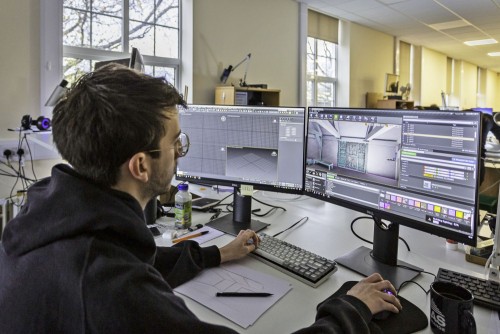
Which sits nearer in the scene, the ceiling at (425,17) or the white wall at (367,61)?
the ceiling at (425,17)

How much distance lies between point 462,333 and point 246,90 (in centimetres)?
327

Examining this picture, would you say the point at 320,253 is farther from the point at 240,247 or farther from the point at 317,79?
the point at 317,79

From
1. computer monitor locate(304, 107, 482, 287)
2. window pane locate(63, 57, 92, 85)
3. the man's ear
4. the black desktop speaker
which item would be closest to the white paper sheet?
computer monitor locate(304, 107, 482, 287)

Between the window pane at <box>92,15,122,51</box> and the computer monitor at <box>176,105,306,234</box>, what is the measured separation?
2.08m

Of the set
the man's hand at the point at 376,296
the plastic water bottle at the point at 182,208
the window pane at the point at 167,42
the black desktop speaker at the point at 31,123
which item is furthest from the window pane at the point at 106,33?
the man's hand at the point at 376,296

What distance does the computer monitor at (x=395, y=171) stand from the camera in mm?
909

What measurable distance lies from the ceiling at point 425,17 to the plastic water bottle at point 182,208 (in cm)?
422

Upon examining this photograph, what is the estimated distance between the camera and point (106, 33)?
10.4 feet

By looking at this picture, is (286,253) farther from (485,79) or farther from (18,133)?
(485,79)

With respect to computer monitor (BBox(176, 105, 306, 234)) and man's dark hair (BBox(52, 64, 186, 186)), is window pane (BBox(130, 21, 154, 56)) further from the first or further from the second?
man's dark hair (BBox(52, 64, 186, 186))

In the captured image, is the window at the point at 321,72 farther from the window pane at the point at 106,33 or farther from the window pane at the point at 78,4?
the window pane at the point at 78,4

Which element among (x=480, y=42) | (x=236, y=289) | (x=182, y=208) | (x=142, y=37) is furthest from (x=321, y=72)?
(x=236, y=289)

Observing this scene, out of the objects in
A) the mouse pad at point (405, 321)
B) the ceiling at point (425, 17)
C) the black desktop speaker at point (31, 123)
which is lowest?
the mouse pad at point (405, 321)

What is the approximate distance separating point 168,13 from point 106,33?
2.55ft
